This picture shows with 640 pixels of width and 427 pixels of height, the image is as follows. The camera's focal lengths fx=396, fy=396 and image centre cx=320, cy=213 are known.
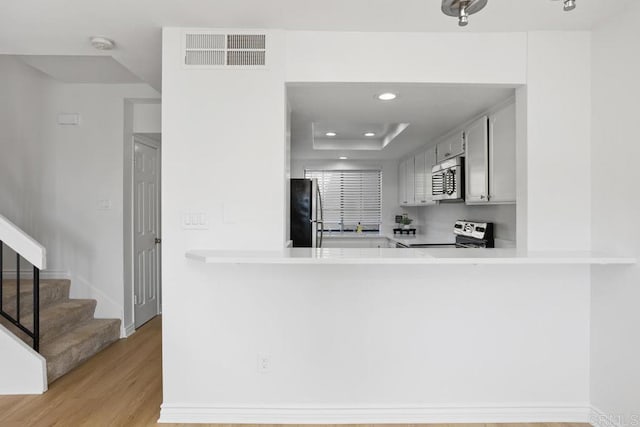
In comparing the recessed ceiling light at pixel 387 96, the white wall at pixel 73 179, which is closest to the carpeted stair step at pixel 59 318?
the white wall at pixel 73 179

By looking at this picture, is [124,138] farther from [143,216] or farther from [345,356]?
[345,356]

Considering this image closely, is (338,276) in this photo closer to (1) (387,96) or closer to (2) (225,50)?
(1) (387,96)

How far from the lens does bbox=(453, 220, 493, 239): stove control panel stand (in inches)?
137

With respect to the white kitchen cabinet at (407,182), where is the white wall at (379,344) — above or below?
below

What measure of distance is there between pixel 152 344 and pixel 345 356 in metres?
2.15

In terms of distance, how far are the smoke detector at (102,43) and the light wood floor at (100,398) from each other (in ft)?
7.32

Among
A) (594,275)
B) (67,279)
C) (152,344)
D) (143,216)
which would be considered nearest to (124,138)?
(143,216)

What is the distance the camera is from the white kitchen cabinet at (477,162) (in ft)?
10.2

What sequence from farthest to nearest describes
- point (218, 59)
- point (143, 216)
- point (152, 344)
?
point (143, 216)
point (152, 344)
point (218, 59)

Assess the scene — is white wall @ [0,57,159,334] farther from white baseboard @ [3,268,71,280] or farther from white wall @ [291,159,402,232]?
white wall @ [291,159,402,232]

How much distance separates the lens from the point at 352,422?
233 centimetres

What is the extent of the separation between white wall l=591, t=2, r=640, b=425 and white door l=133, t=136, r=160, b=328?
12.9ft

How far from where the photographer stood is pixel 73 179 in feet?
12.4

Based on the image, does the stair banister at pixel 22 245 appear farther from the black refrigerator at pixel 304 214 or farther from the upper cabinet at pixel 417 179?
the upper cabinet at pixel 417 179
